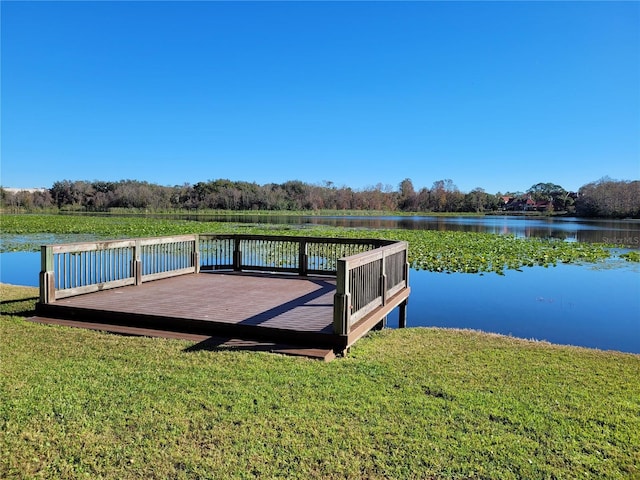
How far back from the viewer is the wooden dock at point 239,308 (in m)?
5.42

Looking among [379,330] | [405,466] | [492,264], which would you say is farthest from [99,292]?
[492,264]

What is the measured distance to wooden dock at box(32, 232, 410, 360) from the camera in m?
5.42

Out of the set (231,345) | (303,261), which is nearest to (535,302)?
(303,261)

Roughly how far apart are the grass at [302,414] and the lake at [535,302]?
10.4 feet

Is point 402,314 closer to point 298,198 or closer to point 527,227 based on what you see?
point 527,227

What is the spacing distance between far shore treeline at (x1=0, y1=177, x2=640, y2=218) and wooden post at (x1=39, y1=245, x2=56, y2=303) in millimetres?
84588

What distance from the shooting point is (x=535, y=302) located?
11086mm

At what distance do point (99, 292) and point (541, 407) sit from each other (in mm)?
7098

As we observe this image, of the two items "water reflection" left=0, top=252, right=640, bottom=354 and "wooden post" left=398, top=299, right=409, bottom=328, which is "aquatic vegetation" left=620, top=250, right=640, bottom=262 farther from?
"wooden post" left=398, top=299, right=409, bottom=328

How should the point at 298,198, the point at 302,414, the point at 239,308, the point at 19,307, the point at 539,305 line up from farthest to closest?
the point at 298,198 → the point at 539,305 → the point at 19,307 → the point at 239,308 → the point at 302,414

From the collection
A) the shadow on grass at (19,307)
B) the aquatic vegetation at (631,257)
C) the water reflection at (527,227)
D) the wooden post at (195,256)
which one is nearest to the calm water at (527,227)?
the water reflection at (527,227)

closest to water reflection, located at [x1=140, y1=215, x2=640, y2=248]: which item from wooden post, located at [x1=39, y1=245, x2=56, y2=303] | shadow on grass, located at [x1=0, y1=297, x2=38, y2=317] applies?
wooden post, located at [x1=39, y1=245, x2=56, y2=303]

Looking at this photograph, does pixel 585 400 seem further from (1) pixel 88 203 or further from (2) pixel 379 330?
(1) pixel 88 203

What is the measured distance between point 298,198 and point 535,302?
334 feet
